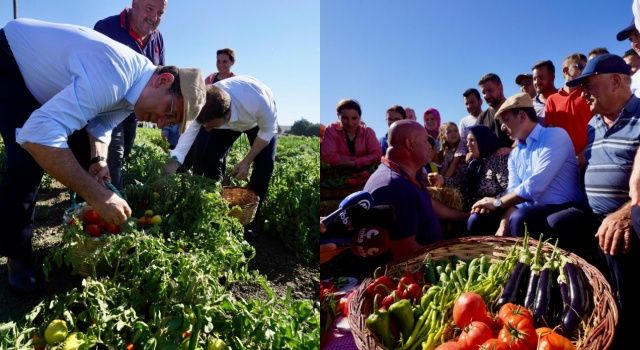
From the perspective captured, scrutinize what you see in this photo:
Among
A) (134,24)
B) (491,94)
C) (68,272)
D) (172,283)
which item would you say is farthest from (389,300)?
(491,94)

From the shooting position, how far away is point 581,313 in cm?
184

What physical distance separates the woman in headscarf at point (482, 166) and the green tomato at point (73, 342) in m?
3.16

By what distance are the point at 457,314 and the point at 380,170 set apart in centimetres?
131

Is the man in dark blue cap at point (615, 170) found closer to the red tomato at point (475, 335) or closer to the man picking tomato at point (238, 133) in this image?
the red tomato at point (475, 335)

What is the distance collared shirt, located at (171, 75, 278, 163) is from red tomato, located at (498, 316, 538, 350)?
2404 mm

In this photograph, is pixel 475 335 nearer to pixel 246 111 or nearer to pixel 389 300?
pixel 389 300

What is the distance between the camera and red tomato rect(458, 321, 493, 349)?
1669mm

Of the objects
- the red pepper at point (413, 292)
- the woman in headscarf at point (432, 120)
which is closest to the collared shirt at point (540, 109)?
the woman in headscarf at point (432, 120)

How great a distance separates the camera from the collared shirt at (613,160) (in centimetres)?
266

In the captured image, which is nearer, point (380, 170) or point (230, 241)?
point (230, 241)

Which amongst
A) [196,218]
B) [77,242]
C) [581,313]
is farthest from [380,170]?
[77,242]

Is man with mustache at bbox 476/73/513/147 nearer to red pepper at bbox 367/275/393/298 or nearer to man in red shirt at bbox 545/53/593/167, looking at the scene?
man in red shirt at bbox 545/53/593/167

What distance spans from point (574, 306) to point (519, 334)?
12.6 inches

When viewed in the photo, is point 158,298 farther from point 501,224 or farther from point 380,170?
point 501,224
